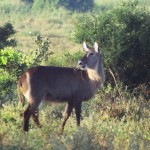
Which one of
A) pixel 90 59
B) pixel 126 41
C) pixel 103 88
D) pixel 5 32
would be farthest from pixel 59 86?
pixel 5 32

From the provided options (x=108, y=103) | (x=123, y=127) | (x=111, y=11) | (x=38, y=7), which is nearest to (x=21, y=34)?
(x=38, y=7)

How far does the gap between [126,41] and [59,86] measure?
5554mm

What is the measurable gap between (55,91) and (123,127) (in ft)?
4.51

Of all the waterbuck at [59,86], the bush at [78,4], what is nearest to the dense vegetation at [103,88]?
the waterbuck at [59,86]

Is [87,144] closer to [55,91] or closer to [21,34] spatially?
[55,91]

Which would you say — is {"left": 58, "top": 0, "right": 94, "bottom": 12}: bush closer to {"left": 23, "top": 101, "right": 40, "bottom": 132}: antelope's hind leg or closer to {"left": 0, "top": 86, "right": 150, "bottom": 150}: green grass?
{"left": 0, "top": 86, "right": 150, "bottom": 150}: green grass

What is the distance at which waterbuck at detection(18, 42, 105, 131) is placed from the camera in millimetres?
9047

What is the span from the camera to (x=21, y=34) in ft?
116

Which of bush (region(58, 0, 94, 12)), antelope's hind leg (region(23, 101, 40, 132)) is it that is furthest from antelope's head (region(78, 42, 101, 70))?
bush (region(58, 0, 94, 12))

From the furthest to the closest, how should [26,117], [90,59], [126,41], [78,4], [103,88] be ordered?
1. [78,4]
2. [126,41]
3. [103,88]
4. [90,59]
5. [26,117]

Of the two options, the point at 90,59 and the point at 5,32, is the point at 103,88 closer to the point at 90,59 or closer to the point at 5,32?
the point at 90,59

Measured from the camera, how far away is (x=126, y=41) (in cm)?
1445

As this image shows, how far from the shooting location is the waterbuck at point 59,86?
905 centimetres

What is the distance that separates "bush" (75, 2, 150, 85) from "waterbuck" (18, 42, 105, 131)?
186 inches
